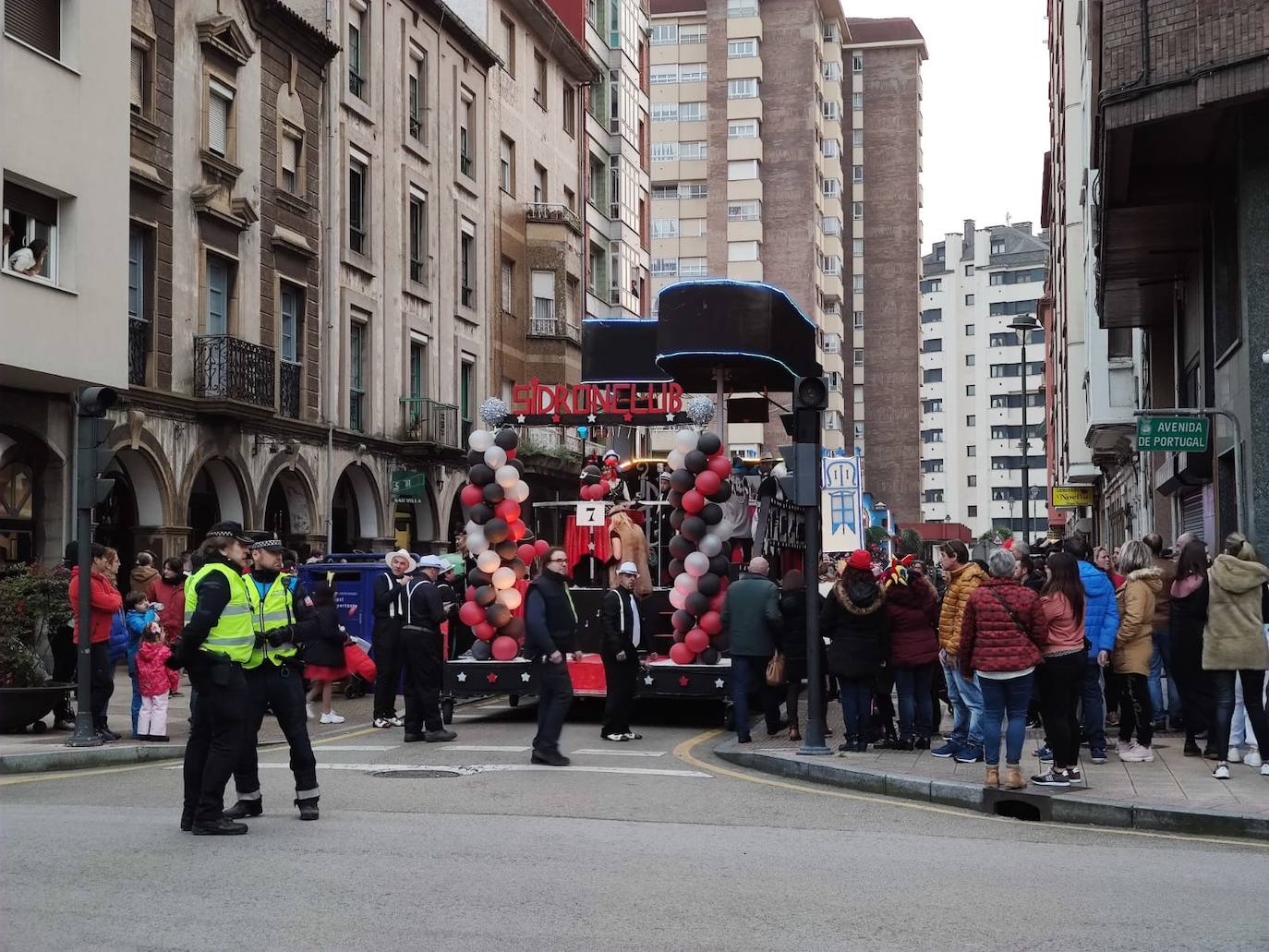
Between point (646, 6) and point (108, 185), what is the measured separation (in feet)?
129

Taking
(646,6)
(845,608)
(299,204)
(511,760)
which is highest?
(646,6)

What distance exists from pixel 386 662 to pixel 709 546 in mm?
3590

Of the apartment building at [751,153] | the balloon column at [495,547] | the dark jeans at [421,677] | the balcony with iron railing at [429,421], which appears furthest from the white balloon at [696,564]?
the apartment building at [751,153]

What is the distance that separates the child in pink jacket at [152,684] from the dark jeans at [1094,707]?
831 cm

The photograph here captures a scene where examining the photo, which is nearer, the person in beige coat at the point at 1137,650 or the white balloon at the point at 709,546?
the person in beige coat at the point at 1137,650

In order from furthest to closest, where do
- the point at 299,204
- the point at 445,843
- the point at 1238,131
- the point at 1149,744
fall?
the point at 299,204 < the point at 1238,131 < the point at 1149,744 < the point at 445,843

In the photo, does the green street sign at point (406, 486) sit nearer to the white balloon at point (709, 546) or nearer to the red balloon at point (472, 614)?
the red balloon at point (472, 614)

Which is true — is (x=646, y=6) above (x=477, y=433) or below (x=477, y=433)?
above

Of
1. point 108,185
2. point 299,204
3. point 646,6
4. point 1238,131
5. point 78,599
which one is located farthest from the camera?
point 646,6

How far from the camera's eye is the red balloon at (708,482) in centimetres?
1656

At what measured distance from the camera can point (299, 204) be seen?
102 feet

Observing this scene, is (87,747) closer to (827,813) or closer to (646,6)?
(827,813)

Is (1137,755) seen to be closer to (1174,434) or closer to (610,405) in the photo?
(1174,434)

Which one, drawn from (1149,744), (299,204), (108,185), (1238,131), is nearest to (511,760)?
(1149,744)
